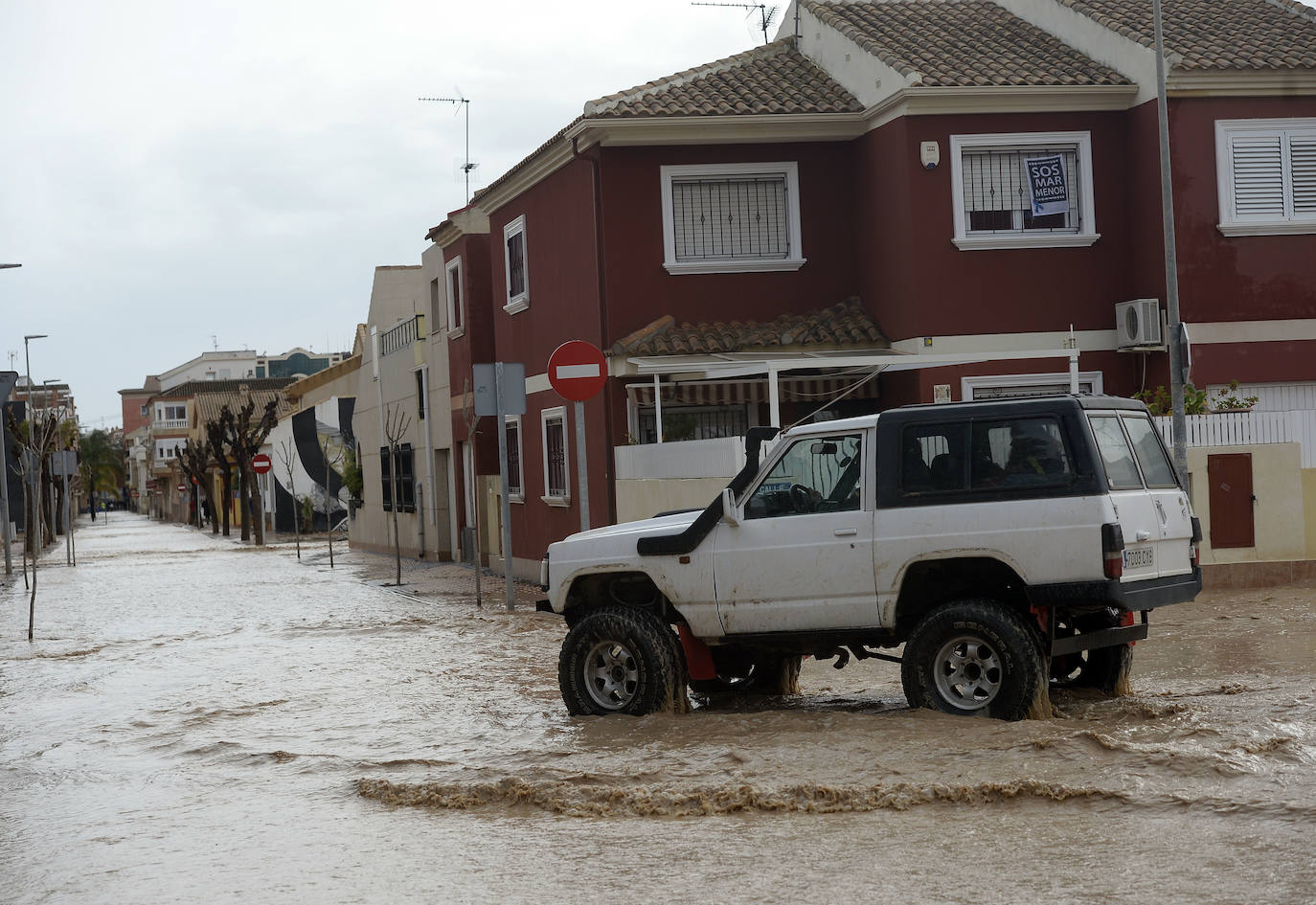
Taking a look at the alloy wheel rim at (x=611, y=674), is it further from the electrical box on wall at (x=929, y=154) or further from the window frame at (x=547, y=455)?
the window frame at (x=547, y=455)

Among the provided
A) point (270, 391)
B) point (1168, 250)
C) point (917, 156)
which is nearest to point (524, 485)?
point (917, 156)

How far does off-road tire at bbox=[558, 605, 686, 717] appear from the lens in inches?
392

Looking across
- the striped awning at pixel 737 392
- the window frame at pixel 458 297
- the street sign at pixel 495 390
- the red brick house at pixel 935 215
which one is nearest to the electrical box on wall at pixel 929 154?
the red brick house at pixel 935 215

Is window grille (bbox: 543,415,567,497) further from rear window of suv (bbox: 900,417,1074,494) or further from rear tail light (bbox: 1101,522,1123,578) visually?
rear tail light (bbox: 1101,522,1123,578)

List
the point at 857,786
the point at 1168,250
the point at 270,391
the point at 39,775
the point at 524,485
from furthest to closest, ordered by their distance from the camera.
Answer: the point at 270,391 → the point at 524,485 → the point at 1168,250 → the point at 39,775 → the point at 857,786

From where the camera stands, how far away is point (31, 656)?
55.8ft

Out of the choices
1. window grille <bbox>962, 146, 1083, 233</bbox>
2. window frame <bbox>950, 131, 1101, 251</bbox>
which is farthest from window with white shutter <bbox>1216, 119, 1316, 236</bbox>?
window grille <bbox>962, 146, 1083, 233</bbox>

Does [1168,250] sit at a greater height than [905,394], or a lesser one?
greater

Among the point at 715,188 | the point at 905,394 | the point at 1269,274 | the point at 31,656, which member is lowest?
the point at 31,656

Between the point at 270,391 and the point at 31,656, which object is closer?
the point at 31,656

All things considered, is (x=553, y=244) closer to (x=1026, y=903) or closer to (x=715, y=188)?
(x=715, y=188)

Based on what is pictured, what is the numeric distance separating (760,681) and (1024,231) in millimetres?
11352

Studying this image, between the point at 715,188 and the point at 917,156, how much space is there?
292cm

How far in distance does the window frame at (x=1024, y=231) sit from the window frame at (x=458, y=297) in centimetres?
1215
